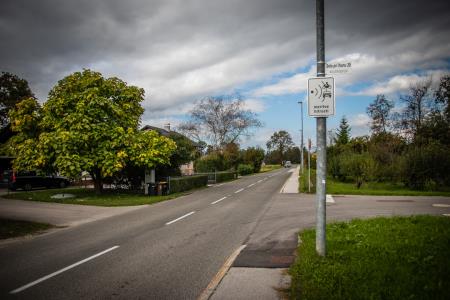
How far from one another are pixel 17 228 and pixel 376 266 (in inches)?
432

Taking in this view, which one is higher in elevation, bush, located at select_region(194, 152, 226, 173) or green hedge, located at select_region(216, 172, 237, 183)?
bush, located at select_region(194, 152, 226, 173)

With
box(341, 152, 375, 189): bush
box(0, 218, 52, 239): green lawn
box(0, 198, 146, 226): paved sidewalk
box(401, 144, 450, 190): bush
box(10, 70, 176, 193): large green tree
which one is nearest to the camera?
box(0, 218, 52, 239): green lawn

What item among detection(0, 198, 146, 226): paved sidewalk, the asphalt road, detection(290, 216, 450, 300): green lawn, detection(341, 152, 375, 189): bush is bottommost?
detection(0, 198, 146, 226): paved sidewalk

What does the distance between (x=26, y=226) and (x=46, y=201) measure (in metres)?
8.32

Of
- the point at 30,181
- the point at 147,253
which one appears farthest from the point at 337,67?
the point at 30,181

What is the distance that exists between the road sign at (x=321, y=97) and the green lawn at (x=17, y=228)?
960 cm

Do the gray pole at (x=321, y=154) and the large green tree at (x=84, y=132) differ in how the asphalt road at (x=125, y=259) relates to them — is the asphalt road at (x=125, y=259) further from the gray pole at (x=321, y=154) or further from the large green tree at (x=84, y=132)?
the large green tree at (x=84, y=132)

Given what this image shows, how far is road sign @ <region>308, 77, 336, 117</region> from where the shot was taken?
19.9 ft

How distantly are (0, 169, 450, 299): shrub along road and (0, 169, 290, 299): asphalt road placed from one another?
0.02m

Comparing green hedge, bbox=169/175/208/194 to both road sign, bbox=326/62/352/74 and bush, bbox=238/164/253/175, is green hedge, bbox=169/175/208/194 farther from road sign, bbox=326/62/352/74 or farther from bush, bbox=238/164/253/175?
bush, bbox=238/164/253/175

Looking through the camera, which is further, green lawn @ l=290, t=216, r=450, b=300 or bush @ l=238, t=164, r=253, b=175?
bush @ l=238, t=164, r=253, b=175

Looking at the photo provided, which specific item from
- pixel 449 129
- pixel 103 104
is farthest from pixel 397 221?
pixel 449 129

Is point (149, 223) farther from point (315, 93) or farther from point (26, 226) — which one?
point (315, 93)

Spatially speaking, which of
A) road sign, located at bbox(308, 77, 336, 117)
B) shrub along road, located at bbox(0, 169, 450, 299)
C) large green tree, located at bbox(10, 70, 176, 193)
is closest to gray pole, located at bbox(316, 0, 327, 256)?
road sign, located at bbox(308, 77, 336, 117)
